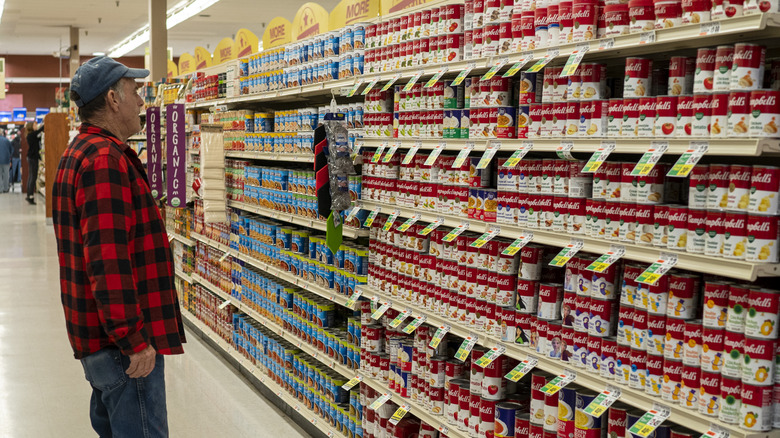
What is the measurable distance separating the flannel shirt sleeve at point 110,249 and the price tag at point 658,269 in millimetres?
1635

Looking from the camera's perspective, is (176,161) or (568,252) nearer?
(568,252)

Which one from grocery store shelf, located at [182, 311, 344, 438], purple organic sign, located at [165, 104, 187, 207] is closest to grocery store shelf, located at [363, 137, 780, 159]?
grocery store shelf, located at [182, 311, 344, 438]

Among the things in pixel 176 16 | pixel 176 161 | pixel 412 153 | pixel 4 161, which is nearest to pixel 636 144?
pixel 412 153

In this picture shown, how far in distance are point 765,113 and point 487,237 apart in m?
1.18

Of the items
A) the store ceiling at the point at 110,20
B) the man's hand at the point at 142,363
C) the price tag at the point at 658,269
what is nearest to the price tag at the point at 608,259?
the price tag at the point at 658,269

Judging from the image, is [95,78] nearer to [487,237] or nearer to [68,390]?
[487,237]

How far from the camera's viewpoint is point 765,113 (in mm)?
1964

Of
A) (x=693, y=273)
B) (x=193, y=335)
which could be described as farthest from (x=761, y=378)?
(x=193, y=335)

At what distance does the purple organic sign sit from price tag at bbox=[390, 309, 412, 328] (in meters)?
4.00

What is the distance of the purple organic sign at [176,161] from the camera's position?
7094 mm

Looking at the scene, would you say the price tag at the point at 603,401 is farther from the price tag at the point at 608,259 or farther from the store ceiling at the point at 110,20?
the store ceiling at the point at 110,20

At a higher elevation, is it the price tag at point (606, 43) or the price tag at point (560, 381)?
the price tag at point (606, 43)

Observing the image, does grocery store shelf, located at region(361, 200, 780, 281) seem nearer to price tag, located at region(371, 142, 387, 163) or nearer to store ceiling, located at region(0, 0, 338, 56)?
price tag, located at region(371, 142, 387, 163)

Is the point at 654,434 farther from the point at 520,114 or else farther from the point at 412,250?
the point at 412,250
